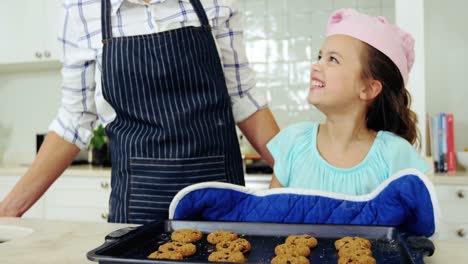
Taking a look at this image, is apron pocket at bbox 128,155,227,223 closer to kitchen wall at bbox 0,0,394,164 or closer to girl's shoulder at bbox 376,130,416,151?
girl's shoulder at bbox 376,130,416,151

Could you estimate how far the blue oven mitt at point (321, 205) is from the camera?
2.98 ft

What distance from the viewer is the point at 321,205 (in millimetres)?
953

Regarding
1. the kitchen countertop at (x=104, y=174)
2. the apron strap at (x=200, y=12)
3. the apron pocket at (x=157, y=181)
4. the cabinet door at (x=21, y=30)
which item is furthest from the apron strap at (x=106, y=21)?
the cabinet door at (x=21, y=30)

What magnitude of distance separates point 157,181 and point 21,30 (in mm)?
2325

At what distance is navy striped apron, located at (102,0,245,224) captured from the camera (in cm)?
135

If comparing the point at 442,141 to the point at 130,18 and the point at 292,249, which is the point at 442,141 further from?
the point at 292,249

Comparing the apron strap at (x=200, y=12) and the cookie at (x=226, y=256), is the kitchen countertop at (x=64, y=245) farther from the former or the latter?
the apron strap at (x=200, y=12)

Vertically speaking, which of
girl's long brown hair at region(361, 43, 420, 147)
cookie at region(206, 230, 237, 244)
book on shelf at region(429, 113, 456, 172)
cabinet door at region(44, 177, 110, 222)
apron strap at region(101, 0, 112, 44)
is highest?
apron strap at region(101, 0, 112, 44)

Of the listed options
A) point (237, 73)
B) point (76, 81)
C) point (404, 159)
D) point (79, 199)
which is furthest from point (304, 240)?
point (79, 199)

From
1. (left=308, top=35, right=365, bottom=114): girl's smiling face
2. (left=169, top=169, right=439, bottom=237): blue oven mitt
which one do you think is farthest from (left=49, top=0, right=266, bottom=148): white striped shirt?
(left=169, top=169, right=439, bottom=237): blue oven mitt

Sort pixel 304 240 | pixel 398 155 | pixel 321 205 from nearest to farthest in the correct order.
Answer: pixel 304 240
pixel 321 205
pixel 398 155

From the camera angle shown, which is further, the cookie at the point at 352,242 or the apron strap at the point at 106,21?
the apron strap at the point at 106,21

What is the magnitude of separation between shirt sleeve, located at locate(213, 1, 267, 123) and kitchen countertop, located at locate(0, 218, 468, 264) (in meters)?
0.60

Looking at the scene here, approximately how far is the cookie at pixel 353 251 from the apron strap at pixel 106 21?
0.91 metres
